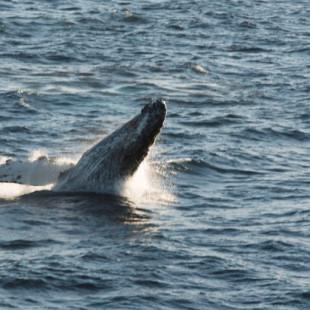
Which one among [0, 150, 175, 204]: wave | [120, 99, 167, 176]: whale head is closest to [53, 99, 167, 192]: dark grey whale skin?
[120, 99, 167, 176]: whale head

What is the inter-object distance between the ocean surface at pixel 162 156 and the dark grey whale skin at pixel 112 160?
360 millimetres

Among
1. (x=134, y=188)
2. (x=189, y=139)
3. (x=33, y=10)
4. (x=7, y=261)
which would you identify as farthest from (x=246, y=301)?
(x=33, y=10)

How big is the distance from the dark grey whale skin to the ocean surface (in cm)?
36

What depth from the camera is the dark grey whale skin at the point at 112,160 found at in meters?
20.6

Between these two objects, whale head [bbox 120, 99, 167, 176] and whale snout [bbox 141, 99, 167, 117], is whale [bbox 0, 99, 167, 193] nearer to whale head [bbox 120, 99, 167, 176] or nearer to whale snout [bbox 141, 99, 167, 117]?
whale head [bbox 120, 99, 167, 176]

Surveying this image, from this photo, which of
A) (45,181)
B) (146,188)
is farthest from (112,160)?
(45,181)

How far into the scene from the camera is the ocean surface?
15867 millimetres

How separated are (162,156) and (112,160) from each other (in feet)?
13.8

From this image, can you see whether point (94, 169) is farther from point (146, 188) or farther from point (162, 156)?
point (162, 156)

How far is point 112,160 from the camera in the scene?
2125cm

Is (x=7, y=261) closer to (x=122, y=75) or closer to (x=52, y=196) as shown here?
(x=52, y=196)

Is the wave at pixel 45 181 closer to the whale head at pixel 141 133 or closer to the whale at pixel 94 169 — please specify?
the whale at pixel 94 169

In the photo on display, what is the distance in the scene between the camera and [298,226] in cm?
1950

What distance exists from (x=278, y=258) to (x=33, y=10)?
103 feet
